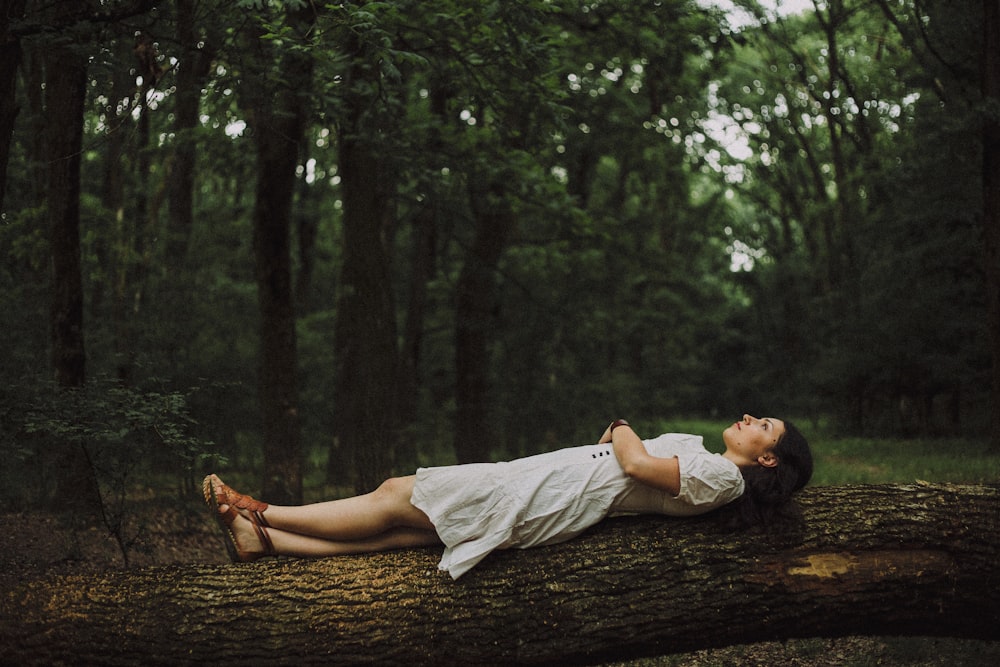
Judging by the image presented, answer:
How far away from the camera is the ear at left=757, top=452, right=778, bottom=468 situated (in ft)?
15.6

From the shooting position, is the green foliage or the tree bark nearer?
the green foliage

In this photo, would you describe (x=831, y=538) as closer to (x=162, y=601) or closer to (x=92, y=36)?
(x=162, y=601)

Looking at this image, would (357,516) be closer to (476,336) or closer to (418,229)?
(476,336)

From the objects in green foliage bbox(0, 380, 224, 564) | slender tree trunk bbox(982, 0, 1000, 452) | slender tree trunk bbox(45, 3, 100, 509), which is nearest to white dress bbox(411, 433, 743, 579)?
green foliage bbox(0, 380, 224, 564)

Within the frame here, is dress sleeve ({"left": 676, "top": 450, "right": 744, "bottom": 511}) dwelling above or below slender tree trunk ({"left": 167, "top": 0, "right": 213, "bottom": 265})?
below

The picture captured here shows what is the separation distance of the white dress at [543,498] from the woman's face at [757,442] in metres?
0.18

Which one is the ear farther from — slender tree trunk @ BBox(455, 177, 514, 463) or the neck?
slender tree trunk @ BBox(455, 177, 514, 463)

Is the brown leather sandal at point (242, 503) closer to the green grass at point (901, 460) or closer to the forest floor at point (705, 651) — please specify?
the forest floor at point (705, 651)

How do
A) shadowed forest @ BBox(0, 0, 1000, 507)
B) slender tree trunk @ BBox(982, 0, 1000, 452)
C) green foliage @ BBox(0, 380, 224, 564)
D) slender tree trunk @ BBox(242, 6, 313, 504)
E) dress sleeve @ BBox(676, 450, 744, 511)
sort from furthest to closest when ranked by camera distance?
slender tree trunk @ BBox(982, 0, 1000, 452), slender tree trunk @ BBox(242, 6, 313, 504), shadowed forest @ BBox(0, 0, 1000, 507), green foliage @ BBox(0, 380, 224, 564), dress sleeve @ BBox(676, 450, 744, 511)

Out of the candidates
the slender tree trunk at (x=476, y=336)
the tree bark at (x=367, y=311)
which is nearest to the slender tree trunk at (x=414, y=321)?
the slender tree trunk at (x=476, y=336)

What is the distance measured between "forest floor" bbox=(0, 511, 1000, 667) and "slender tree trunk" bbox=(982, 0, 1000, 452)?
7.58 m

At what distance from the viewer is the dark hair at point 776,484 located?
464 cm

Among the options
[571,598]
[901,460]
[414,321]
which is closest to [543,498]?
[571,598]

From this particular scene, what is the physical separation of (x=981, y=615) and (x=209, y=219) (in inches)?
601
